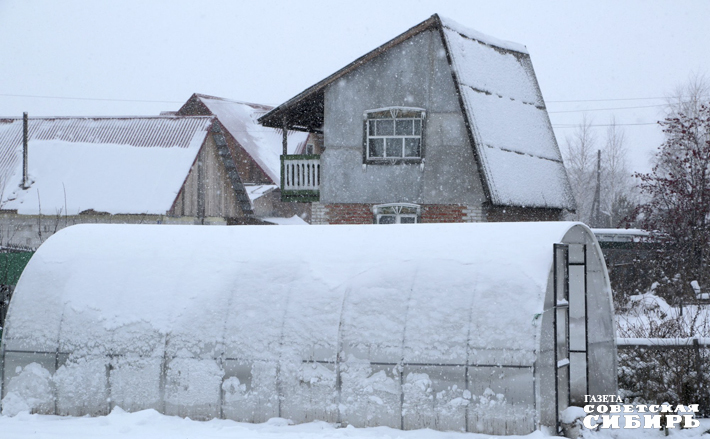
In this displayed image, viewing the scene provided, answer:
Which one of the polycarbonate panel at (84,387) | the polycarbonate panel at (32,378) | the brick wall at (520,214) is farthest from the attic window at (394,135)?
the polycarbonate panel at (32,378)

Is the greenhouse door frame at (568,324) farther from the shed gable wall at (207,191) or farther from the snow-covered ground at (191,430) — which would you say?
the shed gable wall at (207,191)

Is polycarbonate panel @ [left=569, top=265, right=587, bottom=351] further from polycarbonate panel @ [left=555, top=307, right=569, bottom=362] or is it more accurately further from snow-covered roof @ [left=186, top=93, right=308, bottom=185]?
snow-covered roof @ [left=186, top=93, right=308, bottom=185]

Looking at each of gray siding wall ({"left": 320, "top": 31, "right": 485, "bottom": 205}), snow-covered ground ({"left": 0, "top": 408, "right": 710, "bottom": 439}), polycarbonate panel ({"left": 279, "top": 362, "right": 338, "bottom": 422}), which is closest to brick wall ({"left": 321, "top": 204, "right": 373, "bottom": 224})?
gray siding wall ({"left": 320, "top": 31, "right": 485, "bottom": 205})

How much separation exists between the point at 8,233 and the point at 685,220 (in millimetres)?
24068

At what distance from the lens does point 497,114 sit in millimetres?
22141

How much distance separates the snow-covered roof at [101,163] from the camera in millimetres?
30453

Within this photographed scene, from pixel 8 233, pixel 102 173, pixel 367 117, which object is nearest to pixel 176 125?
pixel 102 173

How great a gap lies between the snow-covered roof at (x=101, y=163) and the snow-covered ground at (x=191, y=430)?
65.6 ft

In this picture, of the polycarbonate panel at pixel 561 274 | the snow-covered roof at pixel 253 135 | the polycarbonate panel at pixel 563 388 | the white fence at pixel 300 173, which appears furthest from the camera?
the snow-covered roof at pixel 253 135

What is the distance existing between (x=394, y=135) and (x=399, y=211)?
83.4 inches

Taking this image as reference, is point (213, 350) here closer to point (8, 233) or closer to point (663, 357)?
point (663, 357)

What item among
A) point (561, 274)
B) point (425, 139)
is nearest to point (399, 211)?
point (425, 139)

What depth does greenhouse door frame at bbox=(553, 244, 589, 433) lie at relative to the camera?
33.0 ft

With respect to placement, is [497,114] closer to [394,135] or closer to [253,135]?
[394,135]
